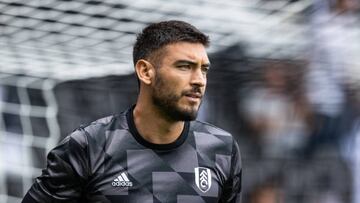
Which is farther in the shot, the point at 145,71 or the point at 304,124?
the point at 304,124

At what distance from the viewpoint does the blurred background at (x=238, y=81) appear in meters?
3.18

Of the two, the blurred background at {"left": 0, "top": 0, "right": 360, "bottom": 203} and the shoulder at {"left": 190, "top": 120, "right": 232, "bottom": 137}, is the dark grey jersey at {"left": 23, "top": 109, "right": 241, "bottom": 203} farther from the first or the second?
the blurred background at {"left": 0, "top": 0, "right": 360, "bottom": 203}

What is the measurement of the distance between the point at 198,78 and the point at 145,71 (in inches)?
5.4

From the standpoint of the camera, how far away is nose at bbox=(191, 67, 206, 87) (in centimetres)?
197

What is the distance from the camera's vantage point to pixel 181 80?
197cm

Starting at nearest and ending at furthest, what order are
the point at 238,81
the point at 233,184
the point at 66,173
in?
the point at 66,173 → the point at 233,184 → the point at 238,81

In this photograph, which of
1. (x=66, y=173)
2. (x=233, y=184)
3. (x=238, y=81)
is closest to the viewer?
(x=66, y=173)

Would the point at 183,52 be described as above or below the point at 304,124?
above

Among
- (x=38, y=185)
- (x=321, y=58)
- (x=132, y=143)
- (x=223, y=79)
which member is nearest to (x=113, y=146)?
(x=132, y=143)

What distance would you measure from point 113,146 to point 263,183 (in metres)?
1.48

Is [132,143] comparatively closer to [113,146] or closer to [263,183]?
[113,146]

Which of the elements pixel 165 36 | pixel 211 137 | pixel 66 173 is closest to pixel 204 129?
pixel 211 137

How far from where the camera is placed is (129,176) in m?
1.98

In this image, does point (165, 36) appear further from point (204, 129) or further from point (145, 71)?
point (204, 129)
